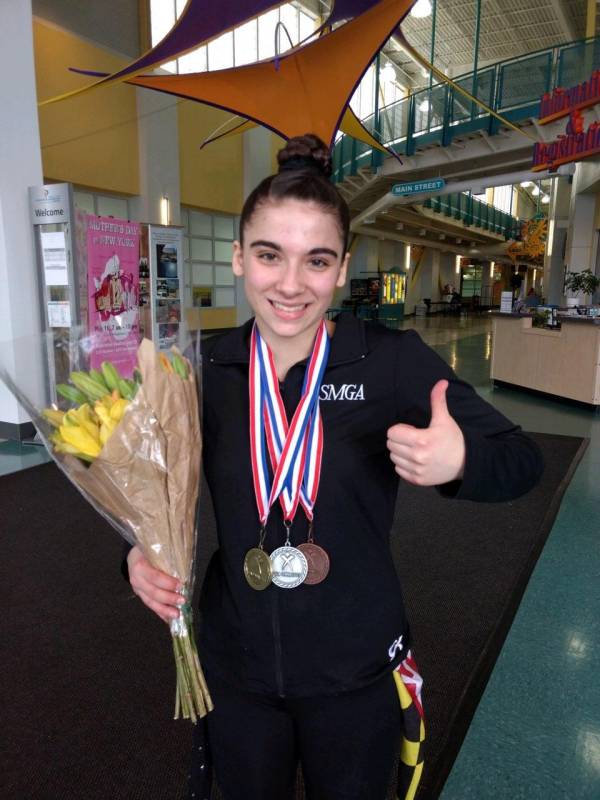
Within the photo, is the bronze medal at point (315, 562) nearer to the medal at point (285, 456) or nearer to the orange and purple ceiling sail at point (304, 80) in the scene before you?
the medal at point (285, 456)

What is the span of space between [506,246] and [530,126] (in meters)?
20.4

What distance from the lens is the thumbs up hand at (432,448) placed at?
2.82 feet

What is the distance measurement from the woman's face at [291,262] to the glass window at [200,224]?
13121mm

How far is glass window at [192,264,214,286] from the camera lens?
44.7 feet

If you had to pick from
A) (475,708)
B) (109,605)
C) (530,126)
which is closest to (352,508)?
(475,708)

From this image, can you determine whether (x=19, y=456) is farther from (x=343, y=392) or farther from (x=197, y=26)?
(x=197, y=26)

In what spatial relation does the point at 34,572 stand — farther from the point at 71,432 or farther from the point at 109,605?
the point at 71,432

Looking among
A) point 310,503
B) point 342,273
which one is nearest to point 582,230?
point 342,273

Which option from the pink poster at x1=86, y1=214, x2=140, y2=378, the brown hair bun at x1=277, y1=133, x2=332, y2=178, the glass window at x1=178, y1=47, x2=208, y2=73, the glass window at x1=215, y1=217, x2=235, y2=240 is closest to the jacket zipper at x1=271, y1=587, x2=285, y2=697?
the brown hair bun at x1=277, y1=133, x2=332, y2=178

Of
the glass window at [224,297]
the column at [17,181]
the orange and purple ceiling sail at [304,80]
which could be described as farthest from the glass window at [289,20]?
the column at [17,181]

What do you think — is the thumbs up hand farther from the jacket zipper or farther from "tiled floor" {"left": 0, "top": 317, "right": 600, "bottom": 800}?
"tiled floor" {"left": 0, "top": 317, "right": 600, "bottom": 800}

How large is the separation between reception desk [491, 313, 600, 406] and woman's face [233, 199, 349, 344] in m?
6.04

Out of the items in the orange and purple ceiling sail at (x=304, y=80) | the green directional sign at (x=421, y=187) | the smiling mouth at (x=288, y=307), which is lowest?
the smiling mouth at (x=288, y=307)

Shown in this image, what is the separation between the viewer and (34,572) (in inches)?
115
